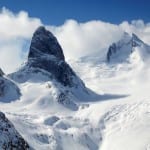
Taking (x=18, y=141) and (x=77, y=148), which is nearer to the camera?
(x=18, y=141)

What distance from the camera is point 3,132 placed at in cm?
11162

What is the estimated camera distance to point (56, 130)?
19388cm

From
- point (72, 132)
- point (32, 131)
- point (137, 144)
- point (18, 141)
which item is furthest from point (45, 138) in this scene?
point (18, 141)

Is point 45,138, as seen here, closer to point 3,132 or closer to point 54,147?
point 54,147

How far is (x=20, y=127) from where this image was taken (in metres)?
180

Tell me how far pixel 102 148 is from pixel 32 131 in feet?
99.8

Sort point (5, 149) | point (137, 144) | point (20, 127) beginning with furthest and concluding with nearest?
1. point (137, 144)
2. point (20, 127)
3. point (5, 149)

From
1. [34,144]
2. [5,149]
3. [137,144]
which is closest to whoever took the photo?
[5,149]

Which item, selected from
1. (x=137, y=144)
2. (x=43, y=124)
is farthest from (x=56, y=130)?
(x=137, y=144)

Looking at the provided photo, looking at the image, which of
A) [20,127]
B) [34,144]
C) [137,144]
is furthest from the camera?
[137,144]

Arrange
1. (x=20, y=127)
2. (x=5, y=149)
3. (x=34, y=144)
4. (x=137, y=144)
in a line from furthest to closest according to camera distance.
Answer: (x=137, y=144)
(x=20, y=127)
(x=34, y=144)
(x=5, y=149)

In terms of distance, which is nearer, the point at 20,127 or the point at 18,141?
the point at 18,141

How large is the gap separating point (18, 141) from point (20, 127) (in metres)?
66.4

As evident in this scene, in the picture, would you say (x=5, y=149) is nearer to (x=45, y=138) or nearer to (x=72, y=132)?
(x=45, y=138)
